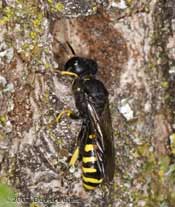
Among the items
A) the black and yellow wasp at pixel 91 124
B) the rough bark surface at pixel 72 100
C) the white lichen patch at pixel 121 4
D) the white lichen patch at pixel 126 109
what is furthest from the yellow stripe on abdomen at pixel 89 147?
the white lichen patch at pixel 121 4

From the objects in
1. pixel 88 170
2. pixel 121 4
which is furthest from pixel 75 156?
pixel 121 4

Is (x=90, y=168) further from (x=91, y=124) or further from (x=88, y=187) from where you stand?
(x=91, y=124)

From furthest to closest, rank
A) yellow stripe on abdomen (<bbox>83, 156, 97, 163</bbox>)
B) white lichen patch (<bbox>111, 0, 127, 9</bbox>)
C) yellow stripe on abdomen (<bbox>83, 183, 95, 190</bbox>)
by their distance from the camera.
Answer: yellow stripe on abdomen (<bbox>83, 156, 97, 163</bbox>)
yellow stripe on abdomen (<bbox>83, 183, 95, 190</bbox>)
white lichen patch (<bbox>111, 0, 127, 9</bbox>)

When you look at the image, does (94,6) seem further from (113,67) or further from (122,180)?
(122,180)

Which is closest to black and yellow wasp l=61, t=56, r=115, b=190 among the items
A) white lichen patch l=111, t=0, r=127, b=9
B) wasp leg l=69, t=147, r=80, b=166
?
wasp leg l=69, t=147, r=80, b=166

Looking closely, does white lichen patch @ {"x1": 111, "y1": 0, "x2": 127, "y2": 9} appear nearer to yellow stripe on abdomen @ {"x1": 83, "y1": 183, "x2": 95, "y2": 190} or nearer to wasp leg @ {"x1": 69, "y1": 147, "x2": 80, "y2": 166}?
wasp leg @ {"x1": 69, "y1": 147, "x2": 80, "y2": 166}

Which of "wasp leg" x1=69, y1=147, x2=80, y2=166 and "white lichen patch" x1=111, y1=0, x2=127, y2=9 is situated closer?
"white lichen patch" x1=111, y1=0, x2=127, y2=9

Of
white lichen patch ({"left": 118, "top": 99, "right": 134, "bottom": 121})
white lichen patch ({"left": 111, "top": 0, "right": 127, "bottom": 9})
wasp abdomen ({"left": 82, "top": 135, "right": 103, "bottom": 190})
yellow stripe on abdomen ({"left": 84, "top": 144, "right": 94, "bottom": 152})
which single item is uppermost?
white lichen patch ({"left": 111, "top": 0, "right": 127, "bottom": 9})
